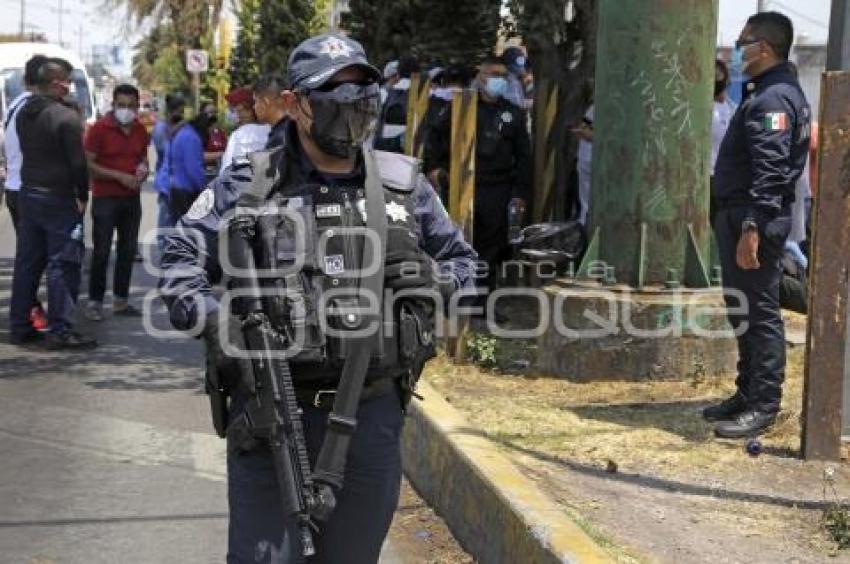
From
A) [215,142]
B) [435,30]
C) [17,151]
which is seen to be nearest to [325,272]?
[17,151]

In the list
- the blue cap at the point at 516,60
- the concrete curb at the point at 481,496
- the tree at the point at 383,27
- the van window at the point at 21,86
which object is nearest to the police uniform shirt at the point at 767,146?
the concrete curb at the point at 481,496

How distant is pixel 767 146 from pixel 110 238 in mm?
5757

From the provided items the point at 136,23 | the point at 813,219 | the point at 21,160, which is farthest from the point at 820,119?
the point at 136,23

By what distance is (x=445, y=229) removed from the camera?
11.1 ft

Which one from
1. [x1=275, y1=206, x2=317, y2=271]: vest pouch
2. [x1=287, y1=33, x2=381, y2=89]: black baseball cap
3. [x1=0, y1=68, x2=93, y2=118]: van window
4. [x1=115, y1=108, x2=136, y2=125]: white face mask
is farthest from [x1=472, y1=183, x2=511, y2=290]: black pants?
[x1=0, y1=68, x2=93, y2=118]: van window

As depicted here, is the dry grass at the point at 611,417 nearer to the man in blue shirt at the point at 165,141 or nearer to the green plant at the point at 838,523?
the green plant at the point at 838,523

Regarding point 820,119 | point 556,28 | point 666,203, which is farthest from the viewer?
point 556,28

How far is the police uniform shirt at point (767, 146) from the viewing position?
5.44 metres

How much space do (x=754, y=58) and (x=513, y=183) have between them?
11.9ft

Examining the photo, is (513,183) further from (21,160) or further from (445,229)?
(445,229)

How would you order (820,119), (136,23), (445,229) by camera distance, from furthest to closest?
(136,23)
(820,119)
(445,229)

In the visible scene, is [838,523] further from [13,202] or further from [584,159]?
[13,202]

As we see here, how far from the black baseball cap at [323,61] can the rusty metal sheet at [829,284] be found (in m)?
2.58

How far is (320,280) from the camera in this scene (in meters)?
3.10
